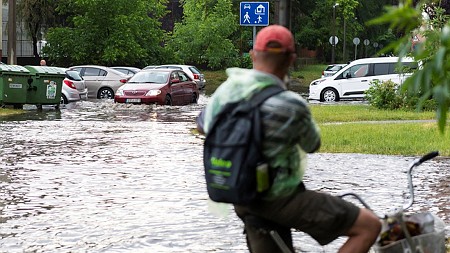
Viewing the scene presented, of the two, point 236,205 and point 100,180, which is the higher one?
point 236,205

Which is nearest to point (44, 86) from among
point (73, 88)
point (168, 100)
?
point (168, 100)

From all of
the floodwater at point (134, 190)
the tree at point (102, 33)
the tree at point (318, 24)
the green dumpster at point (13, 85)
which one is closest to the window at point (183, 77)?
the green dumpster at point (13, 85)

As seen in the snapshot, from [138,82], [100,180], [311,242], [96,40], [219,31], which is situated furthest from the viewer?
[219,31]

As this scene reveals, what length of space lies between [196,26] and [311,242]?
5978 cm

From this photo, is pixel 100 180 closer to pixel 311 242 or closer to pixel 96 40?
pixel 311 242

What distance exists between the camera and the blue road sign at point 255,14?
19.7 meters

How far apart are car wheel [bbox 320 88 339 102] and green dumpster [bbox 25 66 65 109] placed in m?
10.5

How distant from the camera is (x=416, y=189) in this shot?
1177 cm

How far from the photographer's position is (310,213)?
15.3 feet

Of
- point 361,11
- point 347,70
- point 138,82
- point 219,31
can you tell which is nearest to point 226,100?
point 138,82

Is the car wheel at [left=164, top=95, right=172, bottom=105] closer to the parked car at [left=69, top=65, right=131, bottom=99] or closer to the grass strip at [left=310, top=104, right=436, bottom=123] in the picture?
the grass strip at [left=310, top=104, right=436, bottom=123]

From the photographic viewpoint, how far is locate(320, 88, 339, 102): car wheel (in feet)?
122

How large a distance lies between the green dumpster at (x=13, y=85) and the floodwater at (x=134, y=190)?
8819 mm

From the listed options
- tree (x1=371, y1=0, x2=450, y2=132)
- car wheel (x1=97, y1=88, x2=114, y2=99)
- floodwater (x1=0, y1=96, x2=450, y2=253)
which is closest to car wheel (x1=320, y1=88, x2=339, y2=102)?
car wheel (x1=97, y1=88, x2=114, y2=99)
